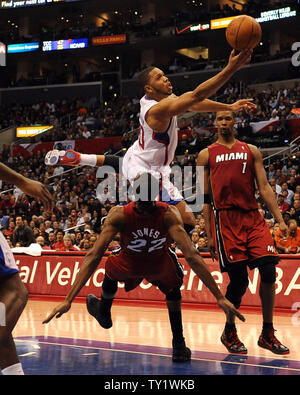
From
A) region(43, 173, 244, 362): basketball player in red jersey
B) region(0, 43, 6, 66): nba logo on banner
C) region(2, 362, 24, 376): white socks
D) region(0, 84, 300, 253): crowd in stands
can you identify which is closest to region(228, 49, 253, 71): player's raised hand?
region(43, 173, 244, 362): basketball player in red jersey

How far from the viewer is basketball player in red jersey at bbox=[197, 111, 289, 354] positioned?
5.19 m

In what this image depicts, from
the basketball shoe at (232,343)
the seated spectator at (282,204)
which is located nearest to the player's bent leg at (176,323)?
the basketball shoe at (232,343)

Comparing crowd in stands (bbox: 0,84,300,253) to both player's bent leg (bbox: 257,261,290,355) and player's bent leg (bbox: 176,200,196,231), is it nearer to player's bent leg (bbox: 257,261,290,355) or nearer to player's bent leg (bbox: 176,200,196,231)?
player's bent leg (bbox: 257,261,290,355)

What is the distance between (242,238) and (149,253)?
36.4 inches

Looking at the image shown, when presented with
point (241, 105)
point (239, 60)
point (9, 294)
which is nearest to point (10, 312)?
point (9, 294)

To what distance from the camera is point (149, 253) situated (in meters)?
4.98

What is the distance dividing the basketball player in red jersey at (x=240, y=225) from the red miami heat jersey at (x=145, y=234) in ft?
2.29

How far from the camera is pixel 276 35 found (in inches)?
1157

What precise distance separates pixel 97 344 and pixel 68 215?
37.6ft

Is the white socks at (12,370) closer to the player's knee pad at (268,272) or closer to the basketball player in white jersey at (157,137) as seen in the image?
the basketball player in white jersey at (157,137)

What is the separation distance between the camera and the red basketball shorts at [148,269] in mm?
5035

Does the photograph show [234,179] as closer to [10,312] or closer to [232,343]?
[232,343]

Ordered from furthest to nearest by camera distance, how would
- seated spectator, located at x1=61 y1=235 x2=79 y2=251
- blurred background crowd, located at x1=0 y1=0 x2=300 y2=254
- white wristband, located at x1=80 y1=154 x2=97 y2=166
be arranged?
blurred background crowd, located at x1=0 y1=0 x2=300 y2=254 < seated spectator, located at x1=61 y1=235 x2=79 y2=251 < white wristband, located at x1=80 y1=154 x2=97 y2=166
